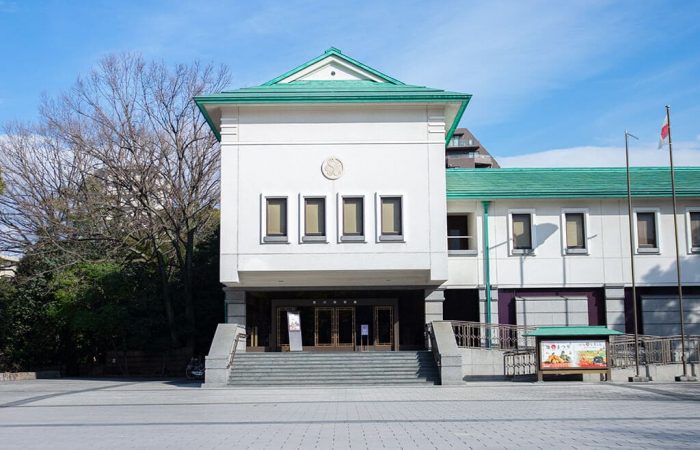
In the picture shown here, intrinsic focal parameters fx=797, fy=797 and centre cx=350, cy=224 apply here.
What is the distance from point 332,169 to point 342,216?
177 centimetres

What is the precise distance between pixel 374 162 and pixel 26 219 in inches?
739

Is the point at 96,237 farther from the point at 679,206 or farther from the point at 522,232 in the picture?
the point at 679,206

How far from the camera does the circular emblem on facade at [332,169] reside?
29.1 metres

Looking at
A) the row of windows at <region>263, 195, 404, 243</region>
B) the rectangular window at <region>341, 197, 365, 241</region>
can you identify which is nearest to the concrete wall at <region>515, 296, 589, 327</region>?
the row of windows at <region>263, 195, 404, 243</region>

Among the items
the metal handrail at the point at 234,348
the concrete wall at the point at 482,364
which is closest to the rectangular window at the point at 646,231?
the concrete wall at the point at 482,364

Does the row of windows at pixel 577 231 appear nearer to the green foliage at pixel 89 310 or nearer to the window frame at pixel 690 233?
the window frame at pixel 690 233

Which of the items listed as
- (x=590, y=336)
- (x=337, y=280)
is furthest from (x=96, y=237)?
(x=590, y=336)

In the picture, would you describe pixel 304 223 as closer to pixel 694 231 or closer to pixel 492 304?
pixel 492 304

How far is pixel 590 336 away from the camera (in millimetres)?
26172

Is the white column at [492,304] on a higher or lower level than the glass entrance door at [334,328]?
higher

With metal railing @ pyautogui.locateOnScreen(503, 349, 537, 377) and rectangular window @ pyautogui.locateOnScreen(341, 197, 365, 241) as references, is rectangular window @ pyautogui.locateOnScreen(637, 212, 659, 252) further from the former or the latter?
rectangular window @ pyautogui.locateOnScreen(341, 197, 365, 241)

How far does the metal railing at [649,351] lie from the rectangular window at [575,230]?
4.38 m

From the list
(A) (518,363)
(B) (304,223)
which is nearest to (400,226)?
(B) (304,223)

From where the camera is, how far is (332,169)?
2912cm
